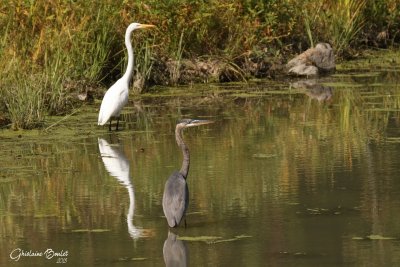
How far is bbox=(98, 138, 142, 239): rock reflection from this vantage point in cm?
847

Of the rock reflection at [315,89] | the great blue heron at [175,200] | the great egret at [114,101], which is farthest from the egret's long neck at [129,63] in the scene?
the great blue heron at [175,200]

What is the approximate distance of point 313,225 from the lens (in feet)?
27.0

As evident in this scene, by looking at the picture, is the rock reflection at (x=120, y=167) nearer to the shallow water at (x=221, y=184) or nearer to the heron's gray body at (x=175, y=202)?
the shallow water at (x=221, y=184)

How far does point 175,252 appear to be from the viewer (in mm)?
7621

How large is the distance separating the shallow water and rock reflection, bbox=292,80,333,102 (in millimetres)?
107

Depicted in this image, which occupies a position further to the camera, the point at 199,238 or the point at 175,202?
the point at 175,202

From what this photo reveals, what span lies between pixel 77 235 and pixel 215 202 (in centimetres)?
135

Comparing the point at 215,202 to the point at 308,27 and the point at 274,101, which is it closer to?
the point at 274,101

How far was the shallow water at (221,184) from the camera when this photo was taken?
768cm

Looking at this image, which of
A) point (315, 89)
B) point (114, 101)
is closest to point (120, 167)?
point (114, 101)

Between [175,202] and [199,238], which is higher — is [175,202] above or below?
above

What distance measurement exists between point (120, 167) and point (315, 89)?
5.91 meters

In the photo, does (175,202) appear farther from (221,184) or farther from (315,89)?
(315,89)

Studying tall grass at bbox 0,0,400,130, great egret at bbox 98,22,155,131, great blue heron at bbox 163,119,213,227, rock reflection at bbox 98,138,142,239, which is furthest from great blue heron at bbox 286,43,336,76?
great blue heron at bbox 163,119,213,227
